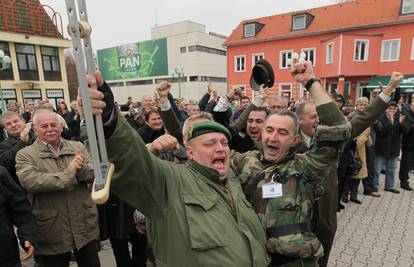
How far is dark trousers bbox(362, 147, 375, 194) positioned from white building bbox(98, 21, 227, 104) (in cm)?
3318

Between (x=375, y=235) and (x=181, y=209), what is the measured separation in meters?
4.52

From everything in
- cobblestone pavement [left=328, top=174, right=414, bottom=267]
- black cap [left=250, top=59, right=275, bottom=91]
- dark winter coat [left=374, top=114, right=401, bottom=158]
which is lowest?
cobblestone pavement [left=328, top=174, right=414, bottom=267]

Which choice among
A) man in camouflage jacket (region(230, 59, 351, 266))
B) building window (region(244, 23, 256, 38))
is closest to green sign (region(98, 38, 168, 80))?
building window (region(244, 23, 256, 38))

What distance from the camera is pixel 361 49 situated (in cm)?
2211

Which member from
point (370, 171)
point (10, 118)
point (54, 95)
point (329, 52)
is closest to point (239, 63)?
point (329, 52)

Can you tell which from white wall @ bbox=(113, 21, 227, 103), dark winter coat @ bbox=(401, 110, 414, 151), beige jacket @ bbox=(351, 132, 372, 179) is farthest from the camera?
white wall @ bbox=(113, 21, 227, 103)

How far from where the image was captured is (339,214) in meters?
5.37

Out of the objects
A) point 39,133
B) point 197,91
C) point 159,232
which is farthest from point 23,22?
point 159,232

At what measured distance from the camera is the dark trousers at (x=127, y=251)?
119 inches

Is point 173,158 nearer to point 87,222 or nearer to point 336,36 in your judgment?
point 87,222

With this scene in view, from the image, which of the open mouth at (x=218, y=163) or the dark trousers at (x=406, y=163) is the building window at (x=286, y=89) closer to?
the dark trousers at (x=406, y=163)

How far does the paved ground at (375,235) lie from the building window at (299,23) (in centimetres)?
2297

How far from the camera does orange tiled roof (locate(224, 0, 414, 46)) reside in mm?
22016

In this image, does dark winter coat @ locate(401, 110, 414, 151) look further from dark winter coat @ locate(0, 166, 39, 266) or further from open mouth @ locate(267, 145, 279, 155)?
dark winter coat @ locate(0, 166, 39, 266)
